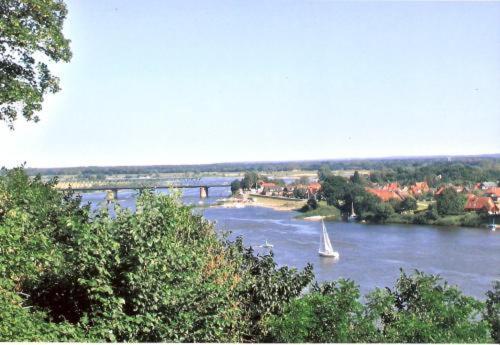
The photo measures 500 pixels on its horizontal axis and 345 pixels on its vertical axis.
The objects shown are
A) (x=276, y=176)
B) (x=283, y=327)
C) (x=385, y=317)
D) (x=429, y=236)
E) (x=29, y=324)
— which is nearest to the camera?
(x=29, y=324)

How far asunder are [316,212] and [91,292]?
49.5 feet

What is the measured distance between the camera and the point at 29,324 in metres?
2.57

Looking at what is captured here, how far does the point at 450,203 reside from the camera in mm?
16766

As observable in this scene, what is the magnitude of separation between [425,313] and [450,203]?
13.5m

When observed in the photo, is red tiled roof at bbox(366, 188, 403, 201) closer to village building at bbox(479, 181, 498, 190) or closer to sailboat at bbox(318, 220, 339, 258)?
village building at bbox(479, 181, 498, 190)

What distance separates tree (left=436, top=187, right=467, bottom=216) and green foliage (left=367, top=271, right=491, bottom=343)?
1300cm

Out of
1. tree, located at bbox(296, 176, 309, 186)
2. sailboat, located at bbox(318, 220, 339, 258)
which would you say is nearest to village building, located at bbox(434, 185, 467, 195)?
tree, located at bbox(296, 176, 309, 186)

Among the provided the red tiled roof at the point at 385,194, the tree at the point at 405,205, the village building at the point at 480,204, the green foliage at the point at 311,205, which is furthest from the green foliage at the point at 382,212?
the village building at the point at 480,204

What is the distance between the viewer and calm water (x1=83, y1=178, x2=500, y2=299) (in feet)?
32.1

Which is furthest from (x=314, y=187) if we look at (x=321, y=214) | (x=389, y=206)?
(x=389, y=206)

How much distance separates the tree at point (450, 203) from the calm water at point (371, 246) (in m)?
0.60

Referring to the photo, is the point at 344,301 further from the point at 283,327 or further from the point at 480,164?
the point at 480,164

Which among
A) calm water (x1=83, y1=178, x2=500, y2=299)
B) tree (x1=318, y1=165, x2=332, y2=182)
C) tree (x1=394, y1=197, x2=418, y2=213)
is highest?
tree (x1=318, y1=165, x2=332, y2=182)

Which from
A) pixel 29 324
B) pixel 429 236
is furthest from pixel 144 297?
pixel 429 236
